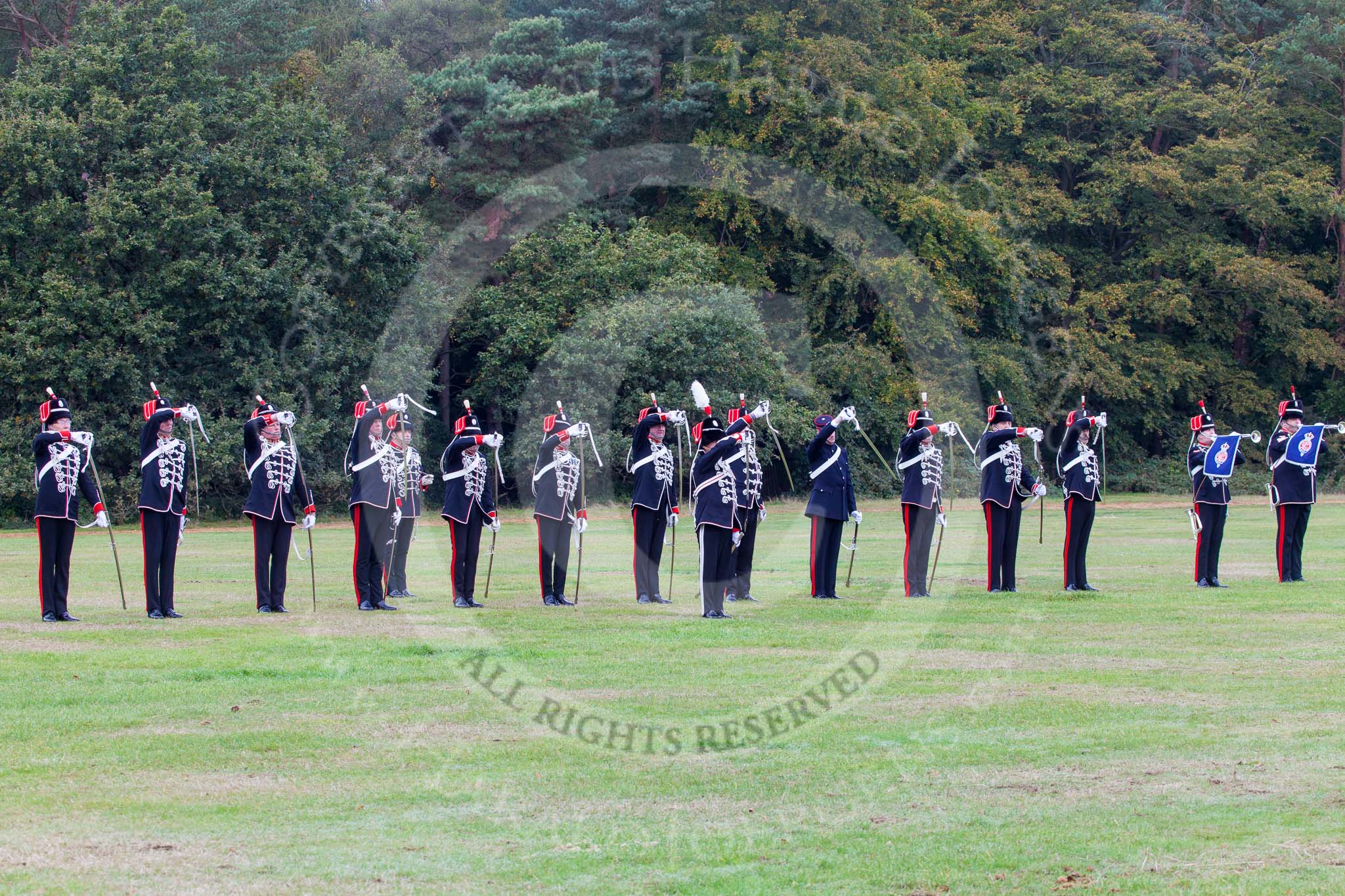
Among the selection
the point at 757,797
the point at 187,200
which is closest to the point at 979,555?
the point at 757,797

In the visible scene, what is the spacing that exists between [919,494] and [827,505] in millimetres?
997

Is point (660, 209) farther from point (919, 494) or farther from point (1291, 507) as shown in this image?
point (919, 494)

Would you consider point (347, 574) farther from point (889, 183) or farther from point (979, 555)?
point (889, 183)

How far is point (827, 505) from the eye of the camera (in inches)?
588

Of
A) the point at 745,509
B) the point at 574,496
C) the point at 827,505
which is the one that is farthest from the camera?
the point at 827,505

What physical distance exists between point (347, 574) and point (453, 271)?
20288mm

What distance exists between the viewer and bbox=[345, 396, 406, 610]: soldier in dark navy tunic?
13.7m

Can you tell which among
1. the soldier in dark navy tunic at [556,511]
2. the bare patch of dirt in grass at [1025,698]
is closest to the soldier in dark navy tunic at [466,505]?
the soldier in dark navy tunic at [556,511]

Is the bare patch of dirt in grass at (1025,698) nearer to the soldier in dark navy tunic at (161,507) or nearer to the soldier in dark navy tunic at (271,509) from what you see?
the soldier in dark navy tunic at (271,509)

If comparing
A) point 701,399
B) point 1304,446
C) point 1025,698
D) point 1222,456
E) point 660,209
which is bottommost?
point 1025,698

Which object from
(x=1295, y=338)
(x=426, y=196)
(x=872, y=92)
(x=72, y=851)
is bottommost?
(x=72, y=851)

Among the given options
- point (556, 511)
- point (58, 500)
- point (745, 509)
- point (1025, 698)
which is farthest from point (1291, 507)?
point (58, 500)

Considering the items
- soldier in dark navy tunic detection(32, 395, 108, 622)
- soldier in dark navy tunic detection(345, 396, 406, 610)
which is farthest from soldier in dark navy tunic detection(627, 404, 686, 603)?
soldier in dark navy tunic detection(32, 395, 108, 622)

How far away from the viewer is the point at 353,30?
141 feet
